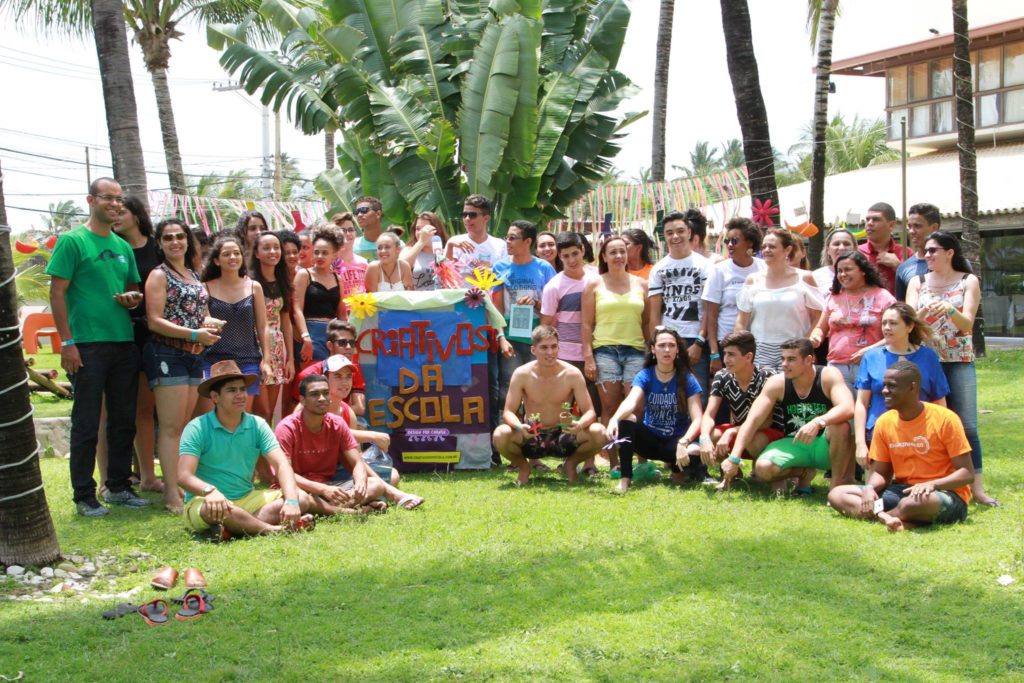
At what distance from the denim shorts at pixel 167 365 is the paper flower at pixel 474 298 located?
2.62 metres

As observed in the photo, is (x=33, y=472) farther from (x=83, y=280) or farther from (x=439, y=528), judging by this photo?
(x=439, y=528)

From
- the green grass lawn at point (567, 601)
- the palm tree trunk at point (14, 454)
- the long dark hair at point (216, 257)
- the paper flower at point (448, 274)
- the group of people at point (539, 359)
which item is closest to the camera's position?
the green grass lawn at point (567, 601)

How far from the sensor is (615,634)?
4754 mm

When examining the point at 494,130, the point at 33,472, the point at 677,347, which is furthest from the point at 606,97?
the point at 33,472

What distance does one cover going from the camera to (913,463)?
261 inches

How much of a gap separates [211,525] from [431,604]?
1.99 meters

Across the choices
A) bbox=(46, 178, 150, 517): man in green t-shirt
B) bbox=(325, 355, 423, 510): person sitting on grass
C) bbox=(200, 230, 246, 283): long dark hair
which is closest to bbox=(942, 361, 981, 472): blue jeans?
bbox=(325, 355, 423, 510): person sitting on grass

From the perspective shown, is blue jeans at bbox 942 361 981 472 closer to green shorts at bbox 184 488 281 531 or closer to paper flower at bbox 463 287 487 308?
paper flower at bbox 463 287 487 308

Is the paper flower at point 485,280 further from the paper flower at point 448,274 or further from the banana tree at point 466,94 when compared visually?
the banana tree at point 466,94

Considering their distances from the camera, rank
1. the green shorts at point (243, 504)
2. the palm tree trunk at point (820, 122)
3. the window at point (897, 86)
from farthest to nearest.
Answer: the window at point (897, 86), the palm tree trunk at point (820, 122), the green shorts at point (243, 504)

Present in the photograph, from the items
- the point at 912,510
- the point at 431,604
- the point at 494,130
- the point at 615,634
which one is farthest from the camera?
the point at 494,130

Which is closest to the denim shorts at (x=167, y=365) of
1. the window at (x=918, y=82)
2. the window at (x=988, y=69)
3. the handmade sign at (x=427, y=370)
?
the handmade sign at (x=427, y=370)

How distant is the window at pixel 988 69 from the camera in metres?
24.9

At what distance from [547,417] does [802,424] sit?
1978 millimetres
